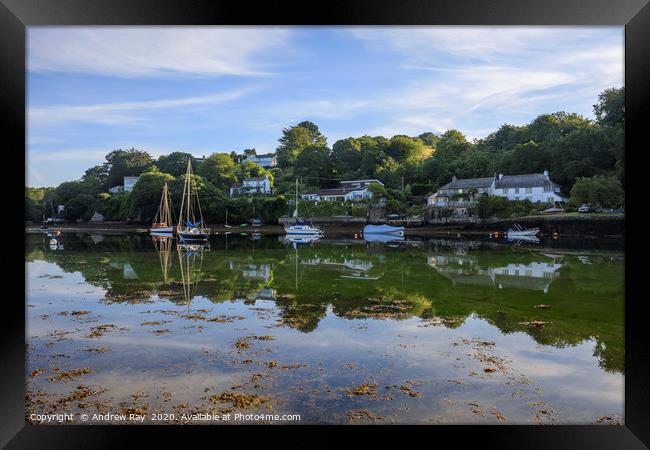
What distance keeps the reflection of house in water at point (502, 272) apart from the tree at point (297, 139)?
7695 mm

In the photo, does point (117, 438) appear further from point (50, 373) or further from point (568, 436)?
point (568, 436)

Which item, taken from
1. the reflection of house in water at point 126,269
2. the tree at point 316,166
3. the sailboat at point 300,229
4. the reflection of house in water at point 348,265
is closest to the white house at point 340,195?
the tree at point 316,166

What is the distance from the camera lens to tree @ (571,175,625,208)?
46.6 ft

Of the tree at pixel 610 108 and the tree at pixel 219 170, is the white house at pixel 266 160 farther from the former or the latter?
the tree at pixel 610 108

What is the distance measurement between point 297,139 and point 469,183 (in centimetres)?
661

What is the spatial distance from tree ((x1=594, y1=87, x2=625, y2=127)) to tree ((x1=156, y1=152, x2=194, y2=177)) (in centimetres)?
1301

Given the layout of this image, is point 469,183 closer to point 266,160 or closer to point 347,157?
point 347,157

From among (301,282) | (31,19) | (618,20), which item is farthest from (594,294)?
(31,19)

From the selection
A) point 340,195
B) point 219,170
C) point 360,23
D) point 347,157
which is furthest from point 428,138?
point 360,23

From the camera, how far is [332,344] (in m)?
5.09

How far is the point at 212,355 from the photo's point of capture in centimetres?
469

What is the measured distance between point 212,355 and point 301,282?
4.63 meters

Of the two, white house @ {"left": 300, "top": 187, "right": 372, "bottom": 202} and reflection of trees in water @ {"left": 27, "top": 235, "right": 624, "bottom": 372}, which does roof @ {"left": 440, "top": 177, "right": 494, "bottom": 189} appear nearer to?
reflection of trees in water @ {"left": 27, "top": 235, "right": 624, "bottom": 372}

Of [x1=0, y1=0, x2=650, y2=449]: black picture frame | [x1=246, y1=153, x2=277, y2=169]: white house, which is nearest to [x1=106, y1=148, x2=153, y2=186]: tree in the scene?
[x1=246, y1=153, x2=277, y2=169]: white house
